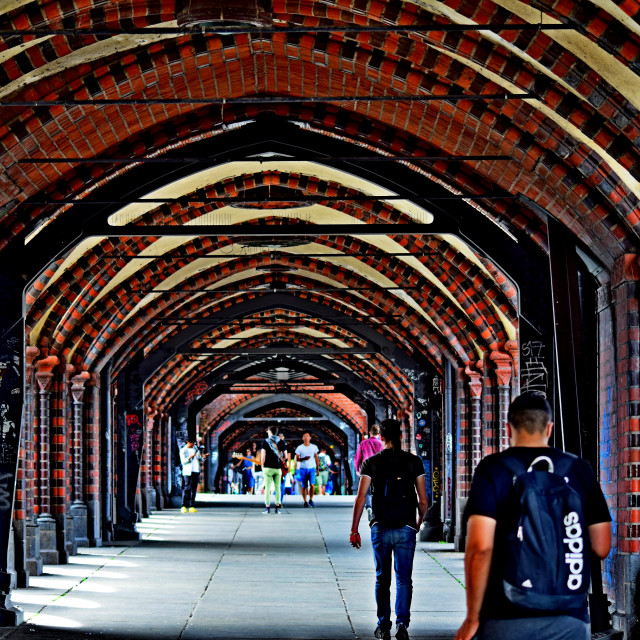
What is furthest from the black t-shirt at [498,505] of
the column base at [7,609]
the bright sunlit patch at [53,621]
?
the column base at [7,609]

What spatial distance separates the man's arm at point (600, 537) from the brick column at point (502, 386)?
13020mm

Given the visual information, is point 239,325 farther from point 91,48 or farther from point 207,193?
point 91,48

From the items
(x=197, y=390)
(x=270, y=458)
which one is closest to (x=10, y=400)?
(x=270, y=458)

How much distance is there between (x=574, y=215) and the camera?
11.7 meters

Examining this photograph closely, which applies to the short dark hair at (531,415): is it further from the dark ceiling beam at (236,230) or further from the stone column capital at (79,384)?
the stone column capital at (79,384)

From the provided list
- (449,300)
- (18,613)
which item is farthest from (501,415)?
(18,613)

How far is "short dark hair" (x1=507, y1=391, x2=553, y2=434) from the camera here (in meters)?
5.67

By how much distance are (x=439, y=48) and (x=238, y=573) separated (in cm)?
759

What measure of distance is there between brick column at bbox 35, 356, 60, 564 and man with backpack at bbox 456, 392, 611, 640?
41.7ft

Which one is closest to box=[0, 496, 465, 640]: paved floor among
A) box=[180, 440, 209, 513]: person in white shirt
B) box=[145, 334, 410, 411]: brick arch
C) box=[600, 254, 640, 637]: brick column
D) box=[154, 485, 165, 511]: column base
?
box=[600, 254, 640, 637]: brick column

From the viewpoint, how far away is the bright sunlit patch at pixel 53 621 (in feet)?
37.0

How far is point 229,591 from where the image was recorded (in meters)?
13.8

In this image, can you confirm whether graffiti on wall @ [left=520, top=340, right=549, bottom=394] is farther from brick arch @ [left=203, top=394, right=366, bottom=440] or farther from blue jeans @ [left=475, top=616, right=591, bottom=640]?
brick arch @ [left=203, top=394, right=366, bottom=440]

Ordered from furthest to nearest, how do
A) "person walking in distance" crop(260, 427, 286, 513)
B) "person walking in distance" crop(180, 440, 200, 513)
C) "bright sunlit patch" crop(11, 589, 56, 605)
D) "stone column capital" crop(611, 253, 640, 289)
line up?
"person walking in distance" crop(180, 440, 200, 513), "person walking in distance" crop(260, 427, 286, 513), "bright sunlit patch" crop(11, 589, 56, 605), "stone column capital" crop(611, 253, 640, 289)
